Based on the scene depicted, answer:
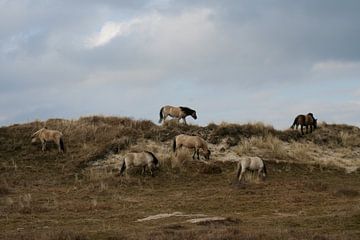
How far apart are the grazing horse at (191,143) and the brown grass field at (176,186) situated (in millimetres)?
645

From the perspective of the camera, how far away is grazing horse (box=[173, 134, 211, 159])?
3302 cm

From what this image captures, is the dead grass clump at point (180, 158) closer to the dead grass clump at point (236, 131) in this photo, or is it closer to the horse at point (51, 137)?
the dead grass clump at point (236, 131)

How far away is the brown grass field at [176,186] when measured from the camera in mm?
16266

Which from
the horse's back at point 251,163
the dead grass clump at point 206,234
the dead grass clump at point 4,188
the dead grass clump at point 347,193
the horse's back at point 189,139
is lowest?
the dead grass clump at point 206,234

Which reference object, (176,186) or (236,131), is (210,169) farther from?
(236,131)

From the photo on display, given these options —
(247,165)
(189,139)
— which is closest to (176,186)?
(247,165)

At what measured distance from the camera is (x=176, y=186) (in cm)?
2836

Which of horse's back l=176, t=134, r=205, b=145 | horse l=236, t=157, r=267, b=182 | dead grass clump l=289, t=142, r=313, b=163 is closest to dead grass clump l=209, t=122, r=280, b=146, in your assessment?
dead grass clump l=289, t=142, r=313, b=163

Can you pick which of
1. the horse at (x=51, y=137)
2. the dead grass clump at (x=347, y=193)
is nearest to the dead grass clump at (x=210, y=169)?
the dead grass clump at (x=347, y=193)

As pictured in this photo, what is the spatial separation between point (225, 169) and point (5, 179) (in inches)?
444

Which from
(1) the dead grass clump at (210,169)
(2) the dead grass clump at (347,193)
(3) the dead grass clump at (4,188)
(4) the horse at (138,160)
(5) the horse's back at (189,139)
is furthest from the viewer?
(5) the horse's back at (189,139)

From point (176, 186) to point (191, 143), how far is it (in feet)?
17.2

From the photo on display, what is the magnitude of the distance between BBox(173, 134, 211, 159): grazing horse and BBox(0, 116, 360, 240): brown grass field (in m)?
0.65

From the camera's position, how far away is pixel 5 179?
29.4 meters
